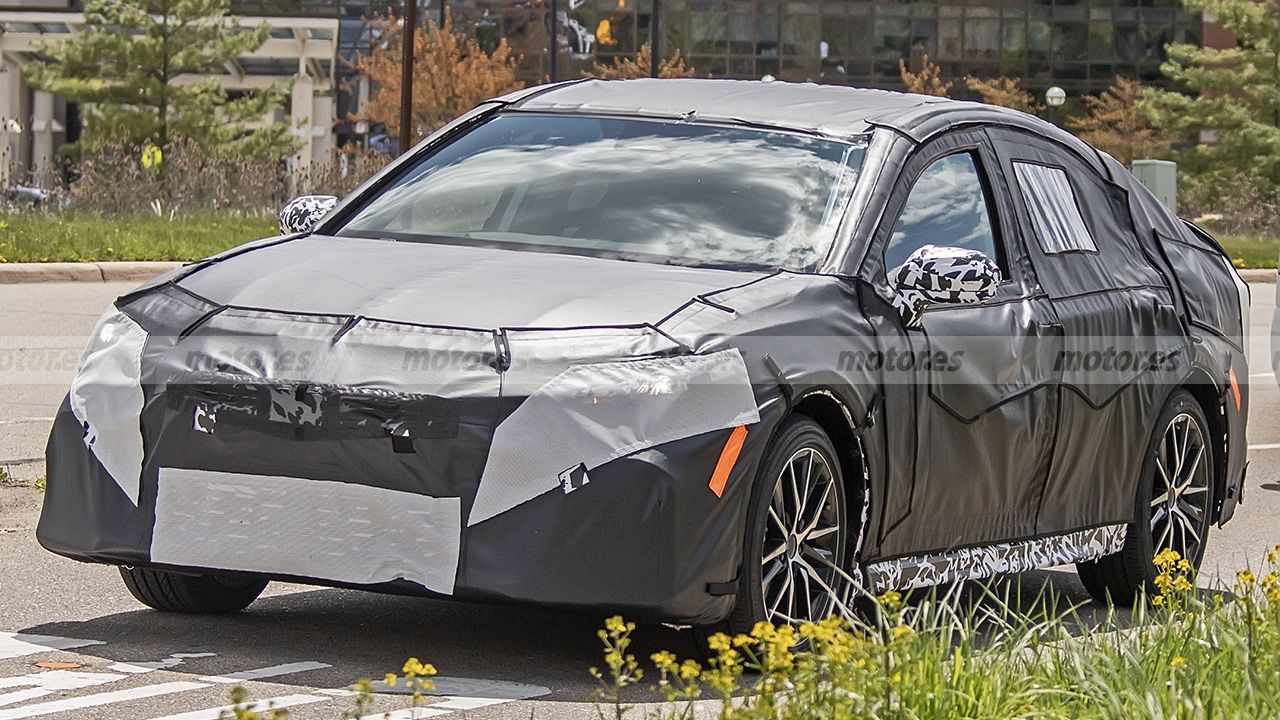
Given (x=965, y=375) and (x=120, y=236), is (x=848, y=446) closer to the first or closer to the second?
(x=965, y=375)

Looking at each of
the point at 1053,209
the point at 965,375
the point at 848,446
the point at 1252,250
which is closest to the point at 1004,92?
the point at 1252,250

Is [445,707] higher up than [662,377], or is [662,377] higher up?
[662,377]

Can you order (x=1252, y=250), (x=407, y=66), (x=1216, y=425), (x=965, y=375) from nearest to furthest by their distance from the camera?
(x=965, y=375) → (x=1216, y=425) → (x=407, y=66) → (x=1252, y=250)

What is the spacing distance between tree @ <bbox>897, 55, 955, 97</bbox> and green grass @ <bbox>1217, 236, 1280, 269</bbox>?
1073 inches

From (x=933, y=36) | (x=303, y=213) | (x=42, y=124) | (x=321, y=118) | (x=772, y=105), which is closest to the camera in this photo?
(x=772, y=105)

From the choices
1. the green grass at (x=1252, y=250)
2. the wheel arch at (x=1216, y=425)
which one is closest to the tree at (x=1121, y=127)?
the green grass at (x=1252, y=250)

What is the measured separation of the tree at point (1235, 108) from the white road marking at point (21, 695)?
4721 cm

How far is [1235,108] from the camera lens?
170 ft

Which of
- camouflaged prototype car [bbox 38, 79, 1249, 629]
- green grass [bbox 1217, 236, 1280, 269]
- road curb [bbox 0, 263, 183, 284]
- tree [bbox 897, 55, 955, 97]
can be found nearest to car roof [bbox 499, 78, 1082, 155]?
camouflaged prototype car [bbox 38, 79, 1249, 629]

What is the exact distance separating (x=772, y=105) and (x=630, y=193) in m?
0.69

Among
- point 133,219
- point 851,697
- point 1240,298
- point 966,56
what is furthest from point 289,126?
point 851,697

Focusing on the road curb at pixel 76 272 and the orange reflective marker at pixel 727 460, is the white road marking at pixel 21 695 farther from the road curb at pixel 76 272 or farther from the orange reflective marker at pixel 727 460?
the road curb at pixel 76 272

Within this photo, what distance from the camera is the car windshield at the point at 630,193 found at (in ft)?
20.5

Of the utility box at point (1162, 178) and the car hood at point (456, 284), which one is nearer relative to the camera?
the car hood at point (456, 284)
